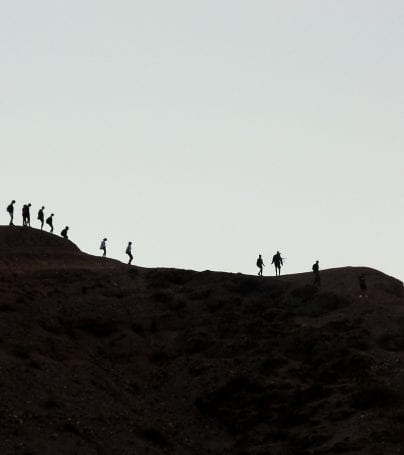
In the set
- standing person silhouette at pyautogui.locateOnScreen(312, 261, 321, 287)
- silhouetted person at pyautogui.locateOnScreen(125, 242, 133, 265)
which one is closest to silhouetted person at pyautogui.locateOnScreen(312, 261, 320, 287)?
standing person silhouette at pyautogui.locateOnScreen(312, 261, 321, 287)

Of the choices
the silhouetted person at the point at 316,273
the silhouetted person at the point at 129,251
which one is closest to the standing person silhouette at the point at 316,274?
the silhouetted person at the point at 316,273

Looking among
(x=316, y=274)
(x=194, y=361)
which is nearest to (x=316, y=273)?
A: (x=316, y=274)

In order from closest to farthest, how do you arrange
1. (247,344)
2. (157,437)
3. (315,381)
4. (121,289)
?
(157,437), (315,381), (247,344), (121,289)

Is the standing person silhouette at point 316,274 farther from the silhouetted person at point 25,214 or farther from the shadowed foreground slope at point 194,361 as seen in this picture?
the silhouetted person at point 25,214

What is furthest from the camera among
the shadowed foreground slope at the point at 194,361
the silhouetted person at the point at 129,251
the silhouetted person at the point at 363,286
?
the silhouetted person at the point at 129,251

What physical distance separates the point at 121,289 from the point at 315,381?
13.8m

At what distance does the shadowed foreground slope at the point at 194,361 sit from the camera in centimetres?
3541

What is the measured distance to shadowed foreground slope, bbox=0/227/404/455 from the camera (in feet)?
116

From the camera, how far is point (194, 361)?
43.1 m

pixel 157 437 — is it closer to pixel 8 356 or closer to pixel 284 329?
pixel 8 356

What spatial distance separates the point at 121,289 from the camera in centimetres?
4959

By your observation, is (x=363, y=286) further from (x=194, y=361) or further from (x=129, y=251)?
(x=129, y=251)

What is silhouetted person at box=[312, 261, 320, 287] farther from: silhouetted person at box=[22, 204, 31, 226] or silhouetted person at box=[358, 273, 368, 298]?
silhouetted person at box=[22, 204, 31, 226]

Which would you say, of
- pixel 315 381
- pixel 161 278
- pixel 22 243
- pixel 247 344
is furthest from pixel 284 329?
pixel 22 243
